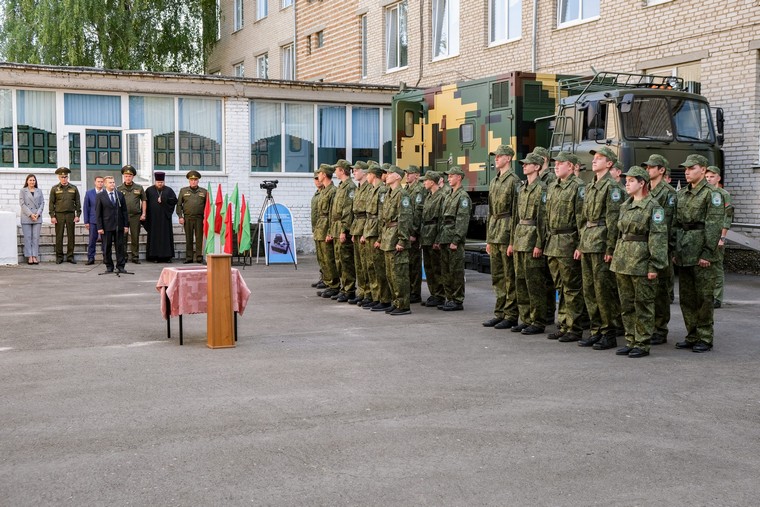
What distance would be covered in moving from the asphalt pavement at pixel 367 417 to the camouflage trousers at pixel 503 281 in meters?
0.49

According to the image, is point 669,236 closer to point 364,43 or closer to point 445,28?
point 445,28

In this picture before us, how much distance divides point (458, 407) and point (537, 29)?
16.7 m

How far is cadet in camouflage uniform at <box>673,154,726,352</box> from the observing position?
9180 mm

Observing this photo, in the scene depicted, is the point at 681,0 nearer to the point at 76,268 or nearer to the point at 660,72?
the point at 660,72

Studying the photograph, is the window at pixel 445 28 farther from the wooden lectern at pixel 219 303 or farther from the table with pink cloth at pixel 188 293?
the wooden lectern at pixel 219 303

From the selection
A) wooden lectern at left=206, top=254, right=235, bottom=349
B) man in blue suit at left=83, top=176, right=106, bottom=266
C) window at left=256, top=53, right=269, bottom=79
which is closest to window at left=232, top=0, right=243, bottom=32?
window at left=256, top=53, right=269, bottom=79

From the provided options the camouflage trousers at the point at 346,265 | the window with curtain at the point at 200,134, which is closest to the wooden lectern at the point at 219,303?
the camouflage trousers at the point at 346,265

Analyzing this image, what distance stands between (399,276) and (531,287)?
6.75 ft

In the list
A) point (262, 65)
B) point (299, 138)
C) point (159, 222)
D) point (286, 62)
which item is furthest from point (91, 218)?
point (262, 65)

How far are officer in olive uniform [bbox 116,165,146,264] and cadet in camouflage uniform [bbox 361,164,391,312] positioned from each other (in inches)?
318

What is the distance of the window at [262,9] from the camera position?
1366 inches

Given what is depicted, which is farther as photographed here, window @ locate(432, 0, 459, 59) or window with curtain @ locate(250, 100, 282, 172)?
window @ locate(432, 0, 459, 59)

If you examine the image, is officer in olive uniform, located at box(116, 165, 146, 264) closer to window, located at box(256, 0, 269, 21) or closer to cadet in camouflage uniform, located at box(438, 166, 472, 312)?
cadet in camouflage uniform, located at box(438, 166, 472, 312)

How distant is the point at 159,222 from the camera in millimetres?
19328
